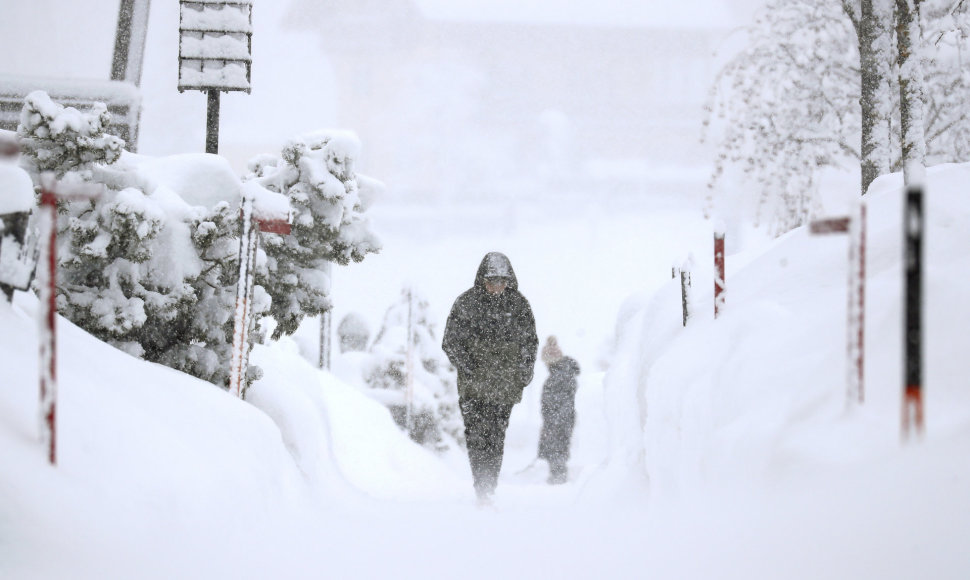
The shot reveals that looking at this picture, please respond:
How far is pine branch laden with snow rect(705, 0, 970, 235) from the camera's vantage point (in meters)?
11.2

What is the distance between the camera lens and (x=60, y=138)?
5926 millimetres

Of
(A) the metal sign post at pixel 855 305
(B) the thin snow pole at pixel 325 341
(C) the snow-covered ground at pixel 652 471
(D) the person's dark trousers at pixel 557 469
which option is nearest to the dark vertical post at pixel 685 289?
(C) the snow-covered ground at pixel 652 471

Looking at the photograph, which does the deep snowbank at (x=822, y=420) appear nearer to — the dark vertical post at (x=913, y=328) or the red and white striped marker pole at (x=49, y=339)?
the dark vertical post at (x=913, y=328)

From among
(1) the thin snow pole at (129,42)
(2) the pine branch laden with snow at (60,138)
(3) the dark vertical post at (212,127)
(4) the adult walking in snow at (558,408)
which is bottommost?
(4) the adult walking in snow at (558,408)

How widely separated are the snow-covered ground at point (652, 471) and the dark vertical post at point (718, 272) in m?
0.18

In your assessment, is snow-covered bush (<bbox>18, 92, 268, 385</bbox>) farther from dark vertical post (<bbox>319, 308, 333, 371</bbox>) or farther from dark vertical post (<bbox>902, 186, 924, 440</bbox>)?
dark vertical post (<bbox>319, 308, 333, 371</bbox>)

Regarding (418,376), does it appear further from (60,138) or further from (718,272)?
(718,272)

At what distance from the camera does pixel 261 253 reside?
23.6 ft

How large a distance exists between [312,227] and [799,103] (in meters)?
7.91

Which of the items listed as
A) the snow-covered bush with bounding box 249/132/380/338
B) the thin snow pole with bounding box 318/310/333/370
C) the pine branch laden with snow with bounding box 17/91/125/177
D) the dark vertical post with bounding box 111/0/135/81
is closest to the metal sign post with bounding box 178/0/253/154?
the snow-covered bush with bounding box 249/132/380/338

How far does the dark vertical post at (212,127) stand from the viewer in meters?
9.56

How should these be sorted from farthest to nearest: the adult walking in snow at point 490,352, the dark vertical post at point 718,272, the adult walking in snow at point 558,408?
the adult walking in snow at point 558,408, the adult walking in snow at point 490,352, the dark vertical post at point 718,272

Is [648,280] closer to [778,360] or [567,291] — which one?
[567,291]

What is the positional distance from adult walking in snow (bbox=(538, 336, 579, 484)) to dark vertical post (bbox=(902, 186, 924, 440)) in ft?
25.7
